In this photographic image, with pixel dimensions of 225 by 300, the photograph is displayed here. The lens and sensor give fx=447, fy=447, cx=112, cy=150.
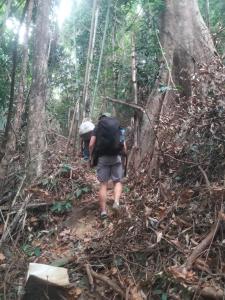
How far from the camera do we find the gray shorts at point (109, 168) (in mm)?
6617

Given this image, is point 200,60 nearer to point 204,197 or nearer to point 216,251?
point 204,197

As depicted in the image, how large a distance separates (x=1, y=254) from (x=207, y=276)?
290 cm

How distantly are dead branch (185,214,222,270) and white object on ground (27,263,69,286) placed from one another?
1326 millimetres

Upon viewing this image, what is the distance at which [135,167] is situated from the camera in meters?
8.34

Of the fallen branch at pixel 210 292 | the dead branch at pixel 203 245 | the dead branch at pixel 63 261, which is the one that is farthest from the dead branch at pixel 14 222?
the fallen branch at pixel 210 292

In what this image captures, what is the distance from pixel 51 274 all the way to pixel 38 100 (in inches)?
152

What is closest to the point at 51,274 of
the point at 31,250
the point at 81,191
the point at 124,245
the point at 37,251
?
the point at 124,245

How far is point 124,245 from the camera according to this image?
16.9ft

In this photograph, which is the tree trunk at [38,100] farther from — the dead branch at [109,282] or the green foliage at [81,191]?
the dead branch at [109,282]

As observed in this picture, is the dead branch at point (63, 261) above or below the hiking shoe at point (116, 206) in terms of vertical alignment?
below

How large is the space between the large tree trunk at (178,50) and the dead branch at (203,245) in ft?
12.5

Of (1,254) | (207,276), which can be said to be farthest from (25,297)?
(207,276)

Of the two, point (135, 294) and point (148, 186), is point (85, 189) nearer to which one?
point (148, 186)

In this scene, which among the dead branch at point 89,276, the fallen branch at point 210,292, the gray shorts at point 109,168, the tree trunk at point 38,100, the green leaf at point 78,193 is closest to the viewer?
the fallen branch at point 210,292
